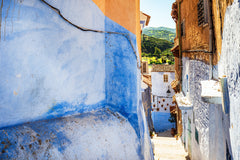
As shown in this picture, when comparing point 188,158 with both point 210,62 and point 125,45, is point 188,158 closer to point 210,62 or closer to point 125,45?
point 210,62

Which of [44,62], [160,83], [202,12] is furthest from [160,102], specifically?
[44,62]

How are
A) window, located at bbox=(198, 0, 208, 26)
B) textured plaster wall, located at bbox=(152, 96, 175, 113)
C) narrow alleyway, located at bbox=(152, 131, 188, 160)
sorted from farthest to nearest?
1. textured plaster wall, located at bbox=(152, 96, 175, 113)
2. narrow alleyway, located at bbox=(152, 131, 188, 160)
3. window, located at bbox=(198, 0, 208, 26)

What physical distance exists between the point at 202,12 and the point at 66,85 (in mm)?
5947

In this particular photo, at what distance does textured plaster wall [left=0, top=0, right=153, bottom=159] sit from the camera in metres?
1.96

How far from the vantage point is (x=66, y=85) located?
2598mm

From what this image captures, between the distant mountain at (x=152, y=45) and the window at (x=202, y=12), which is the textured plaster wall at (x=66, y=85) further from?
the distant mountain at (x=152, y=45)

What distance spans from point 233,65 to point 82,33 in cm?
256

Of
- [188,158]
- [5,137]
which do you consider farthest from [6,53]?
[188,158]

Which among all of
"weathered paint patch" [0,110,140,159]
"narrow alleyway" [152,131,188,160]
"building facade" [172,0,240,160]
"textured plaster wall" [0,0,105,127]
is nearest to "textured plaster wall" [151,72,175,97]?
"narrow alleyway" [152,131,188,160]

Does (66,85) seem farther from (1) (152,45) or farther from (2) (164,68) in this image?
(1) (152,45)

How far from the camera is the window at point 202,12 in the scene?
241 inches

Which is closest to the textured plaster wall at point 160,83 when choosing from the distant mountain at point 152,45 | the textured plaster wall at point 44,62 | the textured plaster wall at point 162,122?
the textured plaster wall at point 162,122

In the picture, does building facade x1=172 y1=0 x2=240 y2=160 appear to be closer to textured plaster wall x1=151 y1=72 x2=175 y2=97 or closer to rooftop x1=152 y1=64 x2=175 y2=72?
textured plaster wall x1=151 y1=72 x2=175 y2=97

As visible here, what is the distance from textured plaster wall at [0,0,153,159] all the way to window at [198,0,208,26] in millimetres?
3765
